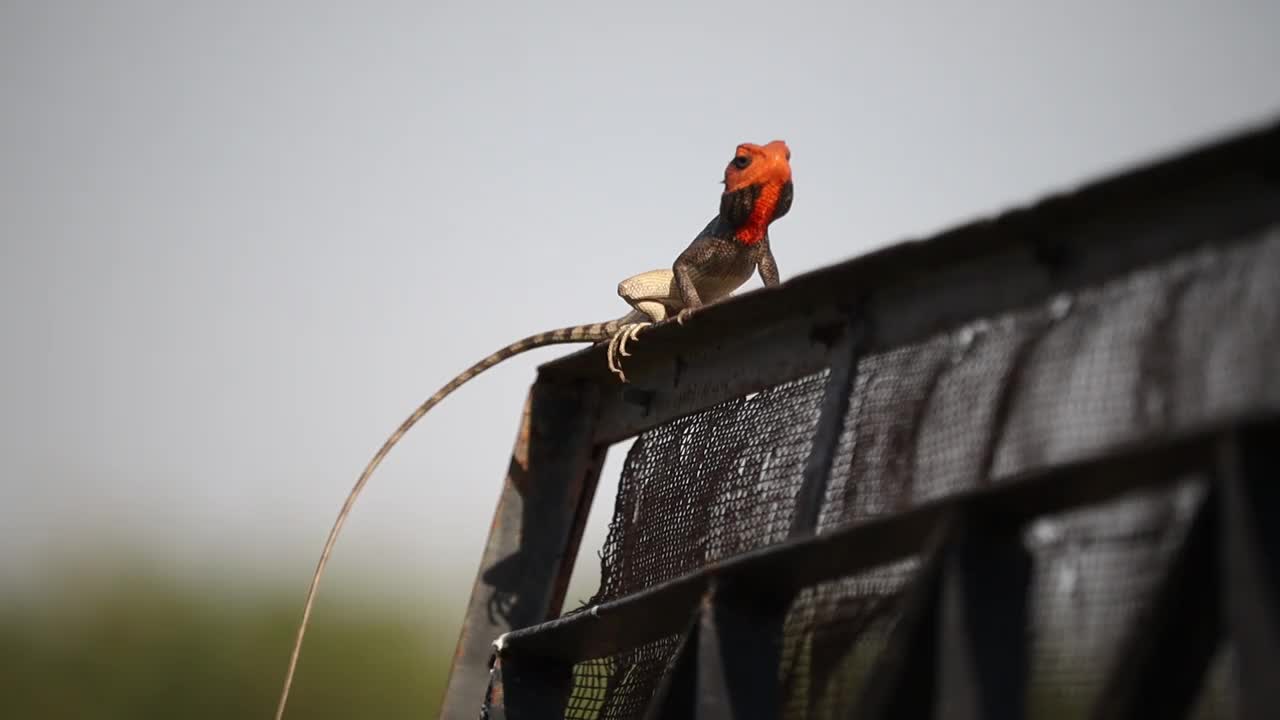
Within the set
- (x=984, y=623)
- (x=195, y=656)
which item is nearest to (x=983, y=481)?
(x=984, y=623)

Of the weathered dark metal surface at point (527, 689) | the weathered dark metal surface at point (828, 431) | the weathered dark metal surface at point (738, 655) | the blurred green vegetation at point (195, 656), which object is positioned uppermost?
the blurred green vegetation at point (195, 656)

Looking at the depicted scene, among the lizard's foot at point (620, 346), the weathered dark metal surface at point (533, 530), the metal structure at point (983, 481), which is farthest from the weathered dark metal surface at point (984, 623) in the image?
the weathered dark metal surface at point (533, 530)

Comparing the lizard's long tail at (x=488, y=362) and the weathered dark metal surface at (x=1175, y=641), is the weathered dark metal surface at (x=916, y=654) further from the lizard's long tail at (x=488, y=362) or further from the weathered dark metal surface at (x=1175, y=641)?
the lizard's long tail at (x=488, y=362)

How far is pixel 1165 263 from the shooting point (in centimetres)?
441

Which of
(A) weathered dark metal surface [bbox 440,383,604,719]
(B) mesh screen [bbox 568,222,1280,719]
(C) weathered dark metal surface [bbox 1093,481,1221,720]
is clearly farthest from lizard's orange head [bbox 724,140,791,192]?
(C) weathered dark metal surface [bbox 1093,481,1221,720]

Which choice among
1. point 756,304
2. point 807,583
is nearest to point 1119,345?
point 807,583

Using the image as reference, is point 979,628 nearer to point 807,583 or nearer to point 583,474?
point 807,583

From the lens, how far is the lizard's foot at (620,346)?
285 inches

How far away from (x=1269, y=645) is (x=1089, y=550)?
79 centimetres

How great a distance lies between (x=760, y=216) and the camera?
10336mm

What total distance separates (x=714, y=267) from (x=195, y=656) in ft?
128

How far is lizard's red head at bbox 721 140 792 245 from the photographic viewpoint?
9664mm

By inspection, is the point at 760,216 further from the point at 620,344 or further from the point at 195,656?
the point at 195,656

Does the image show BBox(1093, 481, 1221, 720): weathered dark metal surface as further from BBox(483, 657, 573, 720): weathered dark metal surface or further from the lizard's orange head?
the lizard's orange head
